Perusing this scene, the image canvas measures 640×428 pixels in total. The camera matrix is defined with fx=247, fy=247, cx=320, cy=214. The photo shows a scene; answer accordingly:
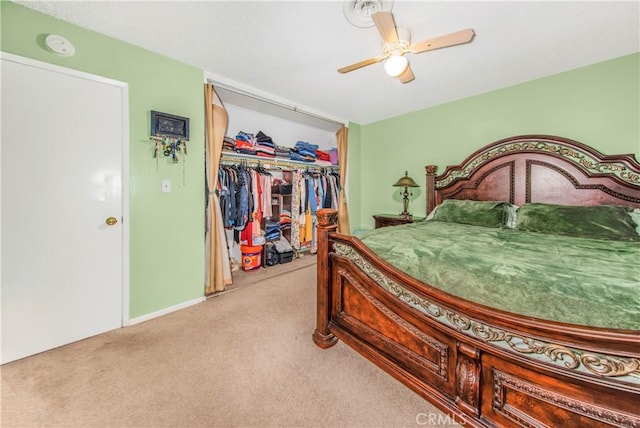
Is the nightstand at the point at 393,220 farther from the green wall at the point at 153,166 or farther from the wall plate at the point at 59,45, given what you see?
the wall plate at the point at 59,45

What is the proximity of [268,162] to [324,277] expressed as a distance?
2.45 metres

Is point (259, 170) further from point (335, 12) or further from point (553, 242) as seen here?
point (553, 242)

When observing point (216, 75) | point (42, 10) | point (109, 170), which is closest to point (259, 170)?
point (216, 75)

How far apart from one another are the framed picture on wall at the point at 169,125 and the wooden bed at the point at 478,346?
5.54 ft

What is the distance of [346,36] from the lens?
2.01 m

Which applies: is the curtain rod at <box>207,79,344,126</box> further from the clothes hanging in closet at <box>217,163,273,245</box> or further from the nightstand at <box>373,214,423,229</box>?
the nightstand at <box>373,214,423,229</box>

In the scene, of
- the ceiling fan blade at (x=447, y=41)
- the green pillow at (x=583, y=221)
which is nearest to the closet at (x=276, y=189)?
the ceiling fan blade at (x=447, y=41)

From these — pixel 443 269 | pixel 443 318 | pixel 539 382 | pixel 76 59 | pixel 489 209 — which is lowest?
pixel 539 382

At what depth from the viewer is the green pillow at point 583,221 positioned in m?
1.97

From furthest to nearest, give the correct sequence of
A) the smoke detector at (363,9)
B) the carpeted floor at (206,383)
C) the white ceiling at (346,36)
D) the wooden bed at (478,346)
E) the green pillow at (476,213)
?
the green pillow at (476,213), the white ceiling at (346,36), the smoke detector at (363,9), the carpeted floor at (206,383), the wooden bed at (478,346)

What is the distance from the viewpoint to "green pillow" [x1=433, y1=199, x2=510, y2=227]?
2594 mm

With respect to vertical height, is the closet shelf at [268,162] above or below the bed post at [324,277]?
above

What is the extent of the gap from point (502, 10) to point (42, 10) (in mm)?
3276

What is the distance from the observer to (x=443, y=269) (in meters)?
1.27
